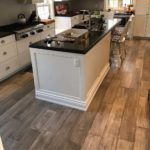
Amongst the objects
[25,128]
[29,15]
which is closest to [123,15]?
[29,15]

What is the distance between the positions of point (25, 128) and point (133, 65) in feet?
9.27

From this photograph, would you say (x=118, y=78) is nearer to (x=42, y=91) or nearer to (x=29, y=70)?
(x=42, y=91)

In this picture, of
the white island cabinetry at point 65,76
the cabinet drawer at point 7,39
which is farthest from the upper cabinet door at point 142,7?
the cabinet drawer at point 7,39

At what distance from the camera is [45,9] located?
5613 millimetres

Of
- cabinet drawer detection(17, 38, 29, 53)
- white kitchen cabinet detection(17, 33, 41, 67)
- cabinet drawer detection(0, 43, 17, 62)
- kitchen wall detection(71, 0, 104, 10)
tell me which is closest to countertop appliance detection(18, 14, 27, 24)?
white kitchen cabinet detection(17, 33, 41, 67)

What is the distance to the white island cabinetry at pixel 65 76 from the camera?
242 centimetres

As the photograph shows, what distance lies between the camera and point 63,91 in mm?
2682

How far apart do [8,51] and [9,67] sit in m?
0.32

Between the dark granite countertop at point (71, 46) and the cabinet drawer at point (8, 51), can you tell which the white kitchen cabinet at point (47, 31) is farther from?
the dark granite countertop at point (71, 46)

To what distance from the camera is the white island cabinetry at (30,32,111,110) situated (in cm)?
242

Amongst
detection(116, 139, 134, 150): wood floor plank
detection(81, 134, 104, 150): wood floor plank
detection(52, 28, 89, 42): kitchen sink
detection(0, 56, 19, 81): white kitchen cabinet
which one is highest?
detection(52, 28, 89, 42): kitchen sink

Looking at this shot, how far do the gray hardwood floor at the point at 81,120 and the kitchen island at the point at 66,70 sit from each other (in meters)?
0.14

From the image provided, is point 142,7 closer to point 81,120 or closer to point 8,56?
point 8,56

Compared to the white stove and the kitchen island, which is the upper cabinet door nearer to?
the white stove
